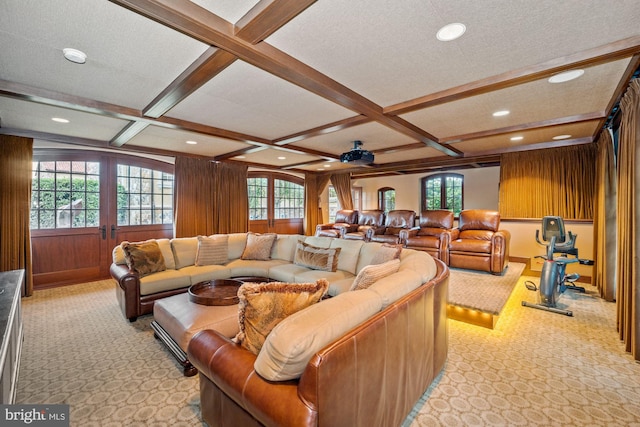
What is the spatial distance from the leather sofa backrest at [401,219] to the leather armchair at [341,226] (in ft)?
2.94

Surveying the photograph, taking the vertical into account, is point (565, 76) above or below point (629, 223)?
above

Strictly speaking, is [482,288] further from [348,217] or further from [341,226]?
[348,217]

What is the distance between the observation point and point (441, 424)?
1.62m

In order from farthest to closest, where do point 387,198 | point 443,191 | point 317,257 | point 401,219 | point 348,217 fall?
1. point 387,198
2. point 443,191
3. point 348,217
4. point 401,219
5. point 317,257

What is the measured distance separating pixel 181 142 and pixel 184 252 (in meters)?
1.99

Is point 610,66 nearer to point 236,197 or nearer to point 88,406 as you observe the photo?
point 88,406

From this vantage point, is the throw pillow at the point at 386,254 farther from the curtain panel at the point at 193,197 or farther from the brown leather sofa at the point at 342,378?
the curtain panel at the point at 193,197

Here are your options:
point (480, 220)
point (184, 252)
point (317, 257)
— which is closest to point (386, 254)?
point (317, 257)

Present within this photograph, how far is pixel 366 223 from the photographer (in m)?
6.94

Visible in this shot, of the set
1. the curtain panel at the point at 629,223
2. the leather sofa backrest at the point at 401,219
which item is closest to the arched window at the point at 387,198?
the leather sofa backrest at the point at 401,219

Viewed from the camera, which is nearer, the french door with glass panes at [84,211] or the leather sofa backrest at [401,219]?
the french door with glass panes at [84,211]

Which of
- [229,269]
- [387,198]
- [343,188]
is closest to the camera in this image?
[229,269]

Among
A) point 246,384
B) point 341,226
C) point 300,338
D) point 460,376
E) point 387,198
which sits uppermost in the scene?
point 387,198

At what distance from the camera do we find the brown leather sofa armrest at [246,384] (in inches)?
38.0
